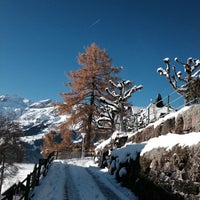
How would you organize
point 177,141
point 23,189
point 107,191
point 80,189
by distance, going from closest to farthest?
1. point 177,141
2. point 23,189
3. point 107,191
4. point 80,189

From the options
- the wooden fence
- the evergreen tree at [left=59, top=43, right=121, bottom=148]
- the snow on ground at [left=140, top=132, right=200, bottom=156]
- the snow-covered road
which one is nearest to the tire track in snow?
the snow-covered road

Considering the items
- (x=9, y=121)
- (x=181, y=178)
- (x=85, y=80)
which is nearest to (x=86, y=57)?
(x=85, y=80)

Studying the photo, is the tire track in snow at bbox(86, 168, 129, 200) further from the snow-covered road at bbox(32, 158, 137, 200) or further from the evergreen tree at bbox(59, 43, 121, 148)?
the evergreen tree at bbox(59, 43, 121, 148)

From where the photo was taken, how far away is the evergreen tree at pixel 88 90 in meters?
29.3

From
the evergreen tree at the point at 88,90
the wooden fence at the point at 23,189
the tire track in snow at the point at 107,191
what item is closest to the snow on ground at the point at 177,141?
the tire track in snow at the point at 107,191

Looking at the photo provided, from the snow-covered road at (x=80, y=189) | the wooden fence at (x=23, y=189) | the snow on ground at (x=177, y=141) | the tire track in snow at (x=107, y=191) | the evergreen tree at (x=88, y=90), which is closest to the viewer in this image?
the wooden fence at (x=23, y=189)

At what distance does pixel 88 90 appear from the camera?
30.1m

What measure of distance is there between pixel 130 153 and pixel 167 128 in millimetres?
2759

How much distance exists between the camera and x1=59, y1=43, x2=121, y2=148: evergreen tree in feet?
96.1

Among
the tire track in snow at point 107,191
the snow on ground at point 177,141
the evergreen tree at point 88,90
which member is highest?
the evergreen tree at point 88,90

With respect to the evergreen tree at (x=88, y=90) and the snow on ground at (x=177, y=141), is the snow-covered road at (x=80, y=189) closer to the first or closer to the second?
the snow on ground at (x=177, y=141)

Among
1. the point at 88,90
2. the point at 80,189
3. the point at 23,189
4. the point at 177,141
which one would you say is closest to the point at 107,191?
the point at 80,189

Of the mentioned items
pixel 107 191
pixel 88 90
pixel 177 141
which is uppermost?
pixel 88 90

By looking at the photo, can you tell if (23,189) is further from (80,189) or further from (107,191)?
(107,191)
